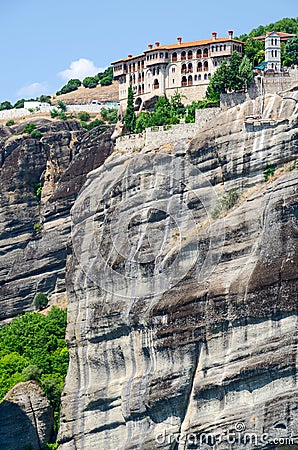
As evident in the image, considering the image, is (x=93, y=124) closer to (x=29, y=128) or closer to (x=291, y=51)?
(x=29, y=128)

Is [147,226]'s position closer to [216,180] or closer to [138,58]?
[216,180]

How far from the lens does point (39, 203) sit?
10388 cm

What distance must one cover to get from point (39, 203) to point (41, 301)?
726 cm

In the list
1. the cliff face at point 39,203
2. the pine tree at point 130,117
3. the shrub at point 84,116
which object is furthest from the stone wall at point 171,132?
the shrub at point 84,116

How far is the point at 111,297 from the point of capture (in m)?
83.3

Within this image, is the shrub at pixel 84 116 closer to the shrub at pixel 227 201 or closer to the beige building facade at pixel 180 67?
the beige building facade at pixel 180 67

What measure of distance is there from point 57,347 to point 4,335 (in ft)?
16.4

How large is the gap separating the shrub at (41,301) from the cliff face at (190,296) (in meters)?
12.4

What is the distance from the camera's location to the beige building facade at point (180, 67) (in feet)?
309

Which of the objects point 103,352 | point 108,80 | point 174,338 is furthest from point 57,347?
point 108,80

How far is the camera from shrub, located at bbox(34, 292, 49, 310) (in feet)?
328

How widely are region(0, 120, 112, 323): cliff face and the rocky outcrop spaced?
12851mm

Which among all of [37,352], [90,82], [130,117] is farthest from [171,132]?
[90,82]

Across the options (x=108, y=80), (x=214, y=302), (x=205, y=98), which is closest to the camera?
(x=214, y=302)
